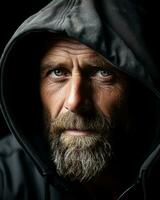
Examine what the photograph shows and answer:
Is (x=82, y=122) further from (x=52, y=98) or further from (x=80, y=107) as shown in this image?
(x=52, y=98)

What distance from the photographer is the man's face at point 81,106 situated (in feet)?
5.90

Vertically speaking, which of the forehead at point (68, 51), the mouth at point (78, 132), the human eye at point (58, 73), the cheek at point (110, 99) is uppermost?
the forehead at point (68, 51)

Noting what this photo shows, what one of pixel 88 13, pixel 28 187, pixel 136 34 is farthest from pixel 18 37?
pixel 28 187

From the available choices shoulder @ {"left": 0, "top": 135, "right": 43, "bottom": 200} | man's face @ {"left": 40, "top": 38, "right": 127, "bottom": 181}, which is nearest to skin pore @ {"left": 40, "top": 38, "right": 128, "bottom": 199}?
man's face @ {"left": 40, "top": 38, "right": 127, "bottom": 181}

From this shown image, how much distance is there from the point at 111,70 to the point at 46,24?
0.95ft

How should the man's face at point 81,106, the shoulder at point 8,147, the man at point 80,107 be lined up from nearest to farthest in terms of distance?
the man at point 80,107 → the man's face at point 81,106 → the shoulder at point 8,147

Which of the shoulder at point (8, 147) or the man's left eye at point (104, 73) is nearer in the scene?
the man's left eye at point (104, 73)

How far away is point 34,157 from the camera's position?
6.26 ft

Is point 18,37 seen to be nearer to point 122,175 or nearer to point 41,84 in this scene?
point 41,84

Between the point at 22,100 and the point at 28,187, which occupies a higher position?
the point at 22,100

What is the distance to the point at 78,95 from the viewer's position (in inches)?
69.7

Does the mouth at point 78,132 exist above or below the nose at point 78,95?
below

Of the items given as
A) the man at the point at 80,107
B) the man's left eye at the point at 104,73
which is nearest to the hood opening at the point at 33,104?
the man at the point at 80,107

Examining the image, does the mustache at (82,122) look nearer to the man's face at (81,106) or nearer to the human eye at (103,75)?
the man's face at (81,106)
